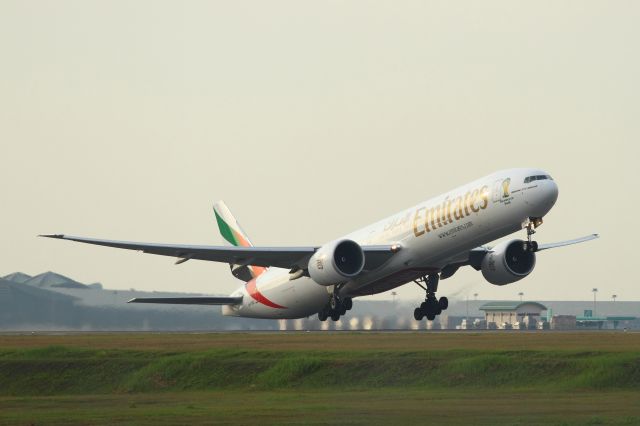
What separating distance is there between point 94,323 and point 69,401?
37.8 metres

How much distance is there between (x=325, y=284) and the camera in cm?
5578

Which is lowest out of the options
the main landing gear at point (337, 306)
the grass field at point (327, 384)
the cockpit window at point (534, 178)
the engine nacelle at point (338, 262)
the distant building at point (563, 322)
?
the grass field at point (327, 384)

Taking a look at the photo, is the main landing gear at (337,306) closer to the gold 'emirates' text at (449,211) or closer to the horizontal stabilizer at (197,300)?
the gold 'emirates' text at (449,211)

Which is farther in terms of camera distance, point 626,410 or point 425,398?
point 425,398

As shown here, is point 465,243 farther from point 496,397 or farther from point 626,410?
point 626,410

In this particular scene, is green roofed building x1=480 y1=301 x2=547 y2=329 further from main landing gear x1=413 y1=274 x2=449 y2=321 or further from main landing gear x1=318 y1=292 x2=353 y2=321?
main landing gear x1=318 y1=292 x2=353 y2=321

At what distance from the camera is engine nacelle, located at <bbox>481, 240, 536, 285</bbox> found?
192 feet

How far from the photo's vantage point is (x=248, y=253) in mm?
57438

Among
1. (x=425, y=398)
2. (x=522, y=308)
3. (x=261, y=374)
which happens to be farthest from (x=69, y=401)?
(x=522, y=308)

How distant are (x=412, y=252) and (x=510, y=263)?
697 cm

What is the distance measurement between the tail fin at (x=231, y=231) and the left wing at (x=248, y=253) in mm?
10275

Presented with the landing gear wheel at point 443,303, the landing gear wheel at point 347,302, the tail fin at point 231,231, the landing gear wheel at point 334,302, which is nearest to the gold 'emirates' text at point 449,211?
the landing gear wheel at point 334,302

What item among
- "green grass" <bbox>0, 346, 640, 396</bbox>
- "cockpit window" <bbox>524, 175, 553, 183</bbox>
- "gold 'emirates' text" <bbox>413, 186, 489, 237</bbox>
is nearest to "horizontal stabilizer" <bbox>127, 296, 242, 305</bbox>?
"gold 'emirates' text" <bbox>413, 186, 489, 237</bbox>

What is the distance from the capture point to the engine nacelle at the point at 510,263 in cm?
5838
